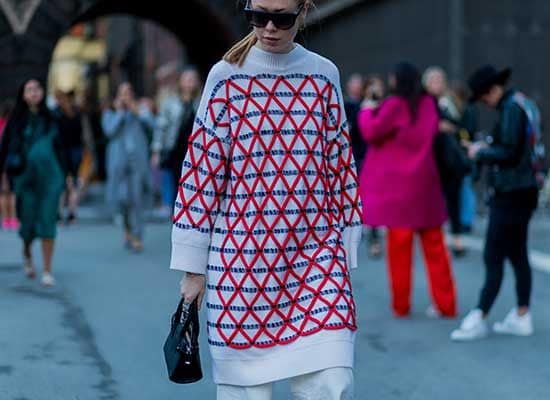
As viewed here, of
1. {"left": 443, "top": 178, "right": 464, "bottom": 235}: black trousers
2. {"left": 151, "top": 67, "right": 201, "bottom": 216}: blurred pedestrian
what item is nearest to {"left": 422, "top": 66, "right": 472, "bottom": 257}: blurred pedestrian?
{"left": 443, "top": 178, "right": 464, "bottom": 235}: black trousers

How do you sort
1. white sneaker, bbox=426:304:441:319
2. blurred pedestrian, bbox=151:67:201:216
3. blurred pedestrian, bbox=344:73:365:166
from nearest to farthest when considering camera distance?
white sneaker, bbox=426:304:441:319 < blurred pedestrian, bbox=151:67:201:216 < blurred pedestrian, bbox=344:73:365:166

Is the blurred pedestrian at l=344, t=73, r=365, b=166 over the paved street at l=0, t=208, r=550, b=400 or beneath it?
over

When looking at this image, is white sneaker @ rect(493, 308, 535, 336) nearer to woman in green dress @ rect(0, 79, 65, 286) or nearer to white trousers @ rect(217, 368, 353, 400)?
woman in green dress @ rect(0, 79, 65, 286)

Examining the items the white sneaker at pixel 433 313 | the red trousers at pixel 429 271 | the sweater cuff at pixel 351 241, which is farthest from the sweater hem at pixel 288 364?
the white sneaker at pixel 433 313

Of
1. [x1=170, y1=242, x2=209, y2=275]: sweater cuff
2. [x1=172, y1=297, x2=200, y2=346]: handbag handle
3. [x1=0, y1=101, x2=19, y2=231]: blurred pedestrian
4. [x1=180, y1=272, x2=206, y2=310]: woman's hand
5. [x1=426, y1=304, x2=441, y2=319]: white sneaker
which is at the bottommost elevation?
[x1=0, y1=101, x2=19, y2=231]: blurred pedestrian

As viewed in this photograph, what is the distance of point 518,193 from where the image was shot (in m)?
7.72

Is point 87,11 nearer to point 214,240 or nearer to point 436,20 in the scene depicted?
point 436,20

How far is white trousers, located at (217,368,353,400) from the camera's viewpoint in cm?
382

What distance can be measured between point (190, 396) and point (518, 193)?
8.82 feet

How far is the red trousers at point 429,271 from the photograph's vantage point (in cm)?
862

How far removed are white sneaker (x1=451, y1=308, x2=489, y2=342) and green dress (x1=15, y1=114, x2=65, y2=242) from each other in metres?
3.91

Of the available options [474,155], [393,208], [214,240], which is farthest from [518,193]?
[214,240]

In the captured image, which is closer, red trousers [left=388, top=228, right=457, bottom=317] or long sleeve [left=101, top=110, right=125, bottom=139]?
red trousers [left=388, top=228, right=457, bottom=317]

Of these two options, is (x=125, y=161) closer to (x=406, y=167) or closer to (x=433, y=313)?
(x=406, y=167)
